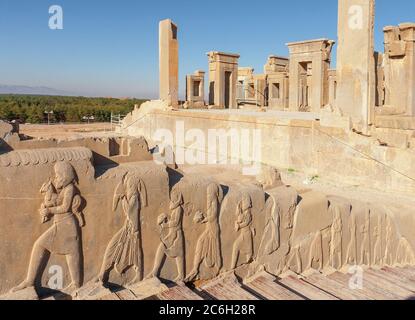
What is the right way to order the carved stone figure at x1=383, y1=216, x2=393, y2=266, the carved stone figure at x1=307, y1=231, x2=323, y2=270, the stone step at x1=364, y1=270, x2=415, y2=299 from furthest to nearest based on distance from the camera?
the carved stone figure at x1=383, y1=216, x2=393, y2=266 → the carved stone figure at x1=307, y1=231, x2=323, y2=270 → the stone step at x1=364, y1=270, x2=415, y2=299

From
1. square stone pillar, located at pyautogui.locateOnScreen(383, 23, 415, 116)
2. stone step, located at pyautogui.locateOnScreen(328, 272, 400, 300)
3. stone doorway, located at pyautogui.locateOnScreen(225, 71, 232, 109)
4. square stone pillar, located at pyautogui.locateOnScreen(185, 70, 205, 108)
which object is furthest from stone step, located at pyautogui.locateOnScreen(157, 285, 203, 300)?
stone doorway, located at pyautogui.locateOnScreen(225, 71, 232, 109)

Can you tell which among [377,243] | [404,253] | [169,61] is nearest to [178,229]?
[377,243]

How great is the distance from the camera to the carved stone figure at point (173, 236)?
156 inches

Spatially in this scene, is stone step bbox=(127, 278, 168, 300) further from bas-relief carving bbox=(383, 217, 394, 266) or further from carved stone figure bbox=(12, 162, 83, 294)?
bas-relief carving bbox=(383, 217, 394, 266)

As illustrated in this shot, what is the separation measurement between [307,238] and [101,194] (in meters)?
2.66

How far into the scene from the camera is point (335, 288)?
4492 millimetres

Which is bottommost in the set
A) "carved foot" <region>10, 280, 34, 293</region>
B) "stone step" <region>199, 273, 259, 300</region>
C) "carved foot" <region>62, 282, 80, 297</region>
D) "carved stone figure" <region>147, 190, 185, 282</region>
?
"stone step" <region>199, 273, 259, 300</region>

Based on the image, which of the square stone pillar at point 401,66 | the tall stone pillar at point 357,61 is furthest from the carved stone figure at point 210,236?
the square stone pillar at point 401,66

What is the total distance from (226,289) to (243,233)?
649 millimetres

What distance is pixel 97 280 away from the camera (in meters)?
3.64

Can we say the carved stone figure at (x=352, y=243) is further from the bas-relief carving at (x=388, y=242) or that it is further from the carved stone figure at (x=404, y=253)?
the carved stone figure at (x=404, y=253)

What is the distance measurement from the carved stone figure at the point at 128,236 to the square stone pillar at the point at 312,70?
1294 centimetres

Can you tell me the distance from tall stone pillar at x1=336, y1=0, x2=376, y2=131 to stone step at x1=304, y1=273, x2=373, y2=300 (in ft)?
19.6

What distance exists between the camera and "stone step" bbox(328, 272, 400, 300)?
4.32 meters
